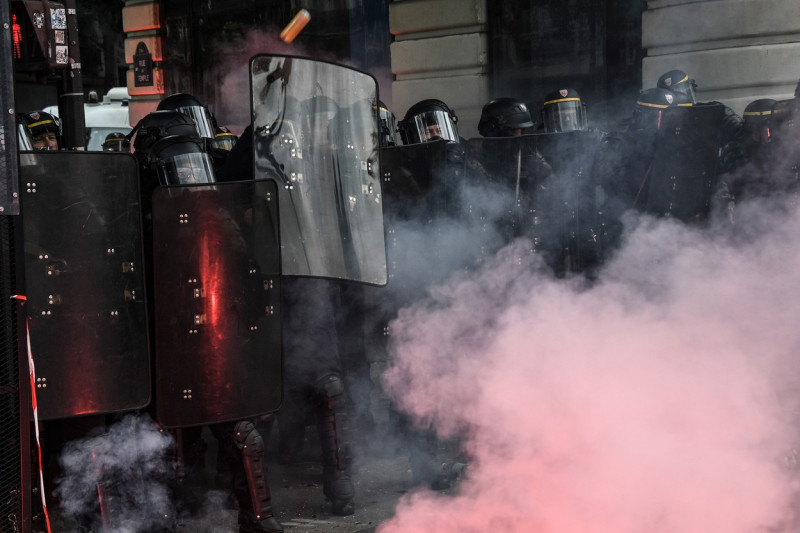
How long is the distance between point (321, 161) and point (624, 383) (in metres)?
1.86

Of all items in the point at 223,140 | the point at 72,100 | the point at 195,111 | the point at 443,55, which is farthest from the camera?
the point at 443,55

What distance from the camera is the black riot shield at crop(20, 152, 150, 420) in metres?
3.40

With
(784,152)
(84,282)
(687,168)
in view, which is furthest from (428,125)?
(84,282)

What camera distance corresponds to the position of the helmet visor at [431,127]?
6.21 metres

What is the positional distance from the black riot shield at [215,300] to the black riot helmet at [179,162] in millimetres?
179

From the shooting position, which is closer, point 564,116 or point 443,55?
point 564,116

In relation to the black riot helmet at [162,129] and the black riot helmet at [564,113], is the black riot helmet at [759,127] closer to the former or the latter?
the black riot helmet at [564,113]

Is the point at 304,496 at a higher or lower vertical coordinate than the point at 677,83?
lower

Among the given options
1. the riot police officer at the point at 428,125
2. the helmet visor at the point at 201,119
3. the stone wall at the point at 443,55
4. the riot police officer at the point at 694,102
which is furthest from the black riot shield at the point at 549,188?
the stone wall at the point at 443,55

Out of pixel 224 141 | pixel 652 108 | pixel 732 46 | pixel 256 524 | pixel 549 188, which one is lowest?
pixel 256 524

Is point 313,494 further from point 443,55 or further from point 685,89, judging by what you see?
point 443,55

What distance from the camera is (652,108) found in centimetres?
621

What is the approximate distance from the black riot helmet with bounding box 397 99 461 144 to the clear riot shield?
177cm

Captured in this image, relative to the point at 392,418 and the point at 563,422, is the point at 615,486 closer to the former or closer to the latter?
the point at 563,422
